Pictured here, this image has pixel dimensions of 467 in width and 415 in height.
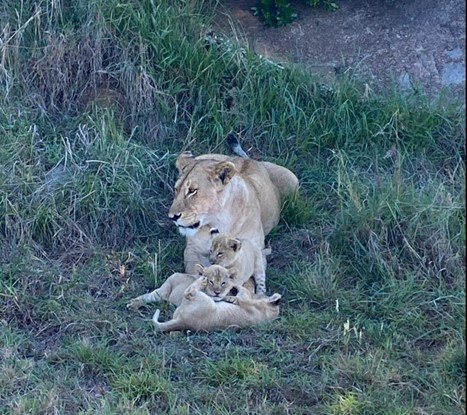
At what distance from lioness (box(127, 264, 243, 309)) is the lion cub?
0.05 m

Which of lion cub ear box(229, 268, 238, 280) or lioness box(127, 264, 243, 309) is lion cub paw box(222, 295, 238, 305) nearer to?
lioness box(127, 264, 243, 309)

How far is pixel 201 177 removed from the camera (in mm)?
6801

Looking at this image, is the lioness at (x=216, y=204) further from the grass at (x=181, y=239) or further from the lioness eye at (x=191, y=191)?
the grass at (x=181, y=239)

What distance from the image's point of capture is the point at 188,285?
634cm

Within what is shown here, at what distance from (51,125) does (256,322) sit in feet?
7.19

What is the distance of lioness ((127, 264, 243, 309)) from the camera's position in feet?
20.4

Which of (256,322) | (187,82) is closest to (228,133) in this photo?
(187,82)

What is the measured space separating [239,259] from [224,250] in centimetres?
9

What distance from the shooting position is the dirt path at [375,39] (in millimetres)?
8117

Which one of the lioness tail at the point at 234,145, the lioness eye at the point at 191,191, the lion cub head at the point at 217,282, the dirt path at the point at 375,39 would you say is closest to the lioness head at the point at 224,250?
the lion cub head at the point at 217,282

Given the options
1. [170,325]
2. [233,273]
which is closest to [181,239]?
[233,273]

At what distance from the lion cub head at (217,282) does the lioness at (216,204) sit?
32 centimetres

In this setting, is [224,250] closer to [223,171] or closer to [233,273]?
[233,273]

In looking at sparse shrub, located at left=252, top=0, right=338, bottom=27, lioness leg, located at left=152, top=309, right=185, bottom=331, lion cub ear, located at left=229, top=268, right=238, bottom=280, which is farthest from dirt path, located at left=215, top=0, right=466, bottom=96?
lioness leg, located at left=152, top=309, right=185, bottom=331
